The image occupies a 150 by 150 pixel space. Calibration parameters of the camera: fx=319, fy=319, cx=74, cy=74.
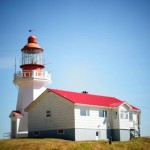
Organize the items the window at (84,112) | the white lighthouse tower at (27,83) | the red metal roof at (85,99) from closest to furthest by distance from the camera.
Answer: the window at (84,112), the red metal roof at (85,99), the white lighthouse tower at (27,83)

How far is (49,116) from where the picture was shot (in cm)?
4112

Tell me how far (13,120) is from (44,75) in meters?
7.70

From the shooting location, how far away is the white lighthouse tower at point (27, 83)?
146 feet

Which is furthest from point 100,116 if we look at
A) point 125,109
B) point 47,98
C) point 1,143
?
point 1,143

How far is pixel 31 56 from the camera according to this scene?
152 feet

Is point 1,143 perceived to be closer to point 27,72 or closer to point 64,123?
point 64,123

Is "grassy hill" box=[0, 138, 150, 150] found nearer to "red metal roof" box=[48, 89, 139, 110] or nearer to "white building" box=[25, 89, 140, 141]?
"white building" box=[25, 89, 140, 141]

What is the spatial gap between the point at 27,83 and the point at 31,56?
4075 millimetres

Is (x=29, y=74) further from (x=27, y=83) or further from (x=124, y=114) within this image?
(x=124, y=114)

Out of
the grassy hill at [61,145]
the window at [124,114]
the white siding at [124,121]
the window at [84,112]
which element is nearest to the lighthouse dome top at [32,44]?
the window at [84,112]

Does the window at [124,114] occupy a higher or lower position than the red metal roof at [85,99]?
lower

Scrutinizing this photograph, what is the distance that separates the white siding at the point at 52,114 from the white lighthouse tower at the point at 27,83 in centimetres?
177

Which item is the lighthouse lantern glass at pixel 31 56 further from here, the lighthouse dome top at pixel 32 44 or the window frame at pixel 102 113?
the window frame at pixel 102 113

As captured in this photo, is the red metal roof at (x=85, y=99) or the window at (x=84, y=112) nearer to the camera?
the window at (x=84, y=112)
